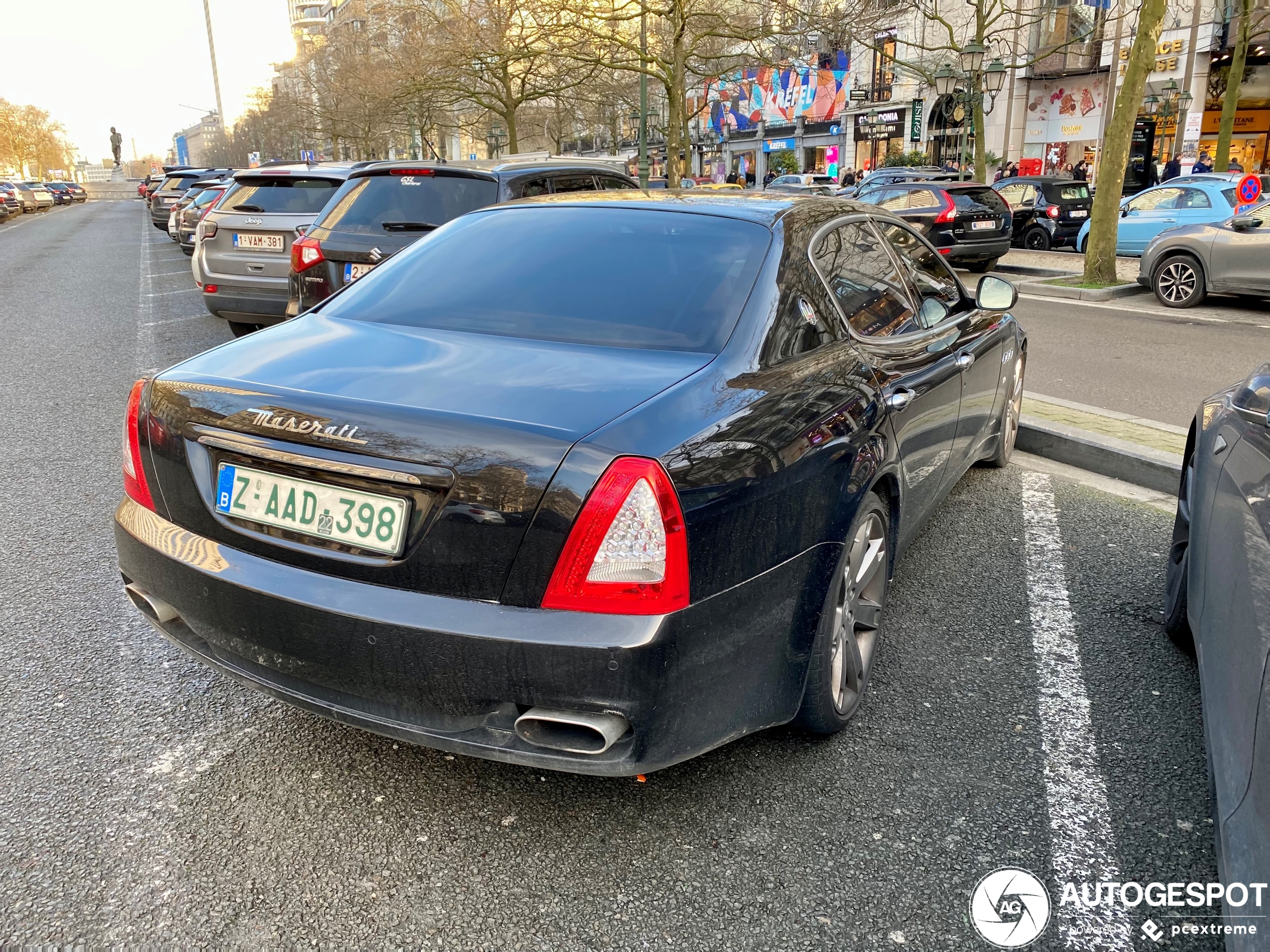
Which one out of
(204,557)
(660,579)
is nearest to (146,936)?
(204,557)

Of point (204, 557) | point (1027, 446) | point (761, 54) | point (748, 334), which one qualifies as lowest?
point (1027, 446)

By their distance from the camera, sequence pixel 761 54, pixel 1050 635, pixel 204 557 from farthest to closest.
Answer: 1. pixel 761 54
2. pixel 1050 635
3. pixel 204 557

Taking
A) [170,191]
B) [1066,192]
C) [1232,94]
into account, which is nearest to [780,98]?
[170,191]

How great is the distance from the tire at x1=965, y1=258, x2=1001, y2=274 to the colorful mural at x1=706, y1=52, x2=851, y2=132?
104ft

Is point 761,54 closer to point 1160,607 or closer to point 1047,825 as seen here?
point 1160,607

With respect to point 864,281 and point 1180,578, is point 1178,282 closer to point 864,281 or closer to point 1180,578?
point 1180,578

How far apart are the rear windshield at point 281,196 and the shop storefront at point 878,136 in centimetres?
3998

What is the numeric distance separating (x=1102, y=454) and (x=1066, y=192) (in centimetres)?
1637

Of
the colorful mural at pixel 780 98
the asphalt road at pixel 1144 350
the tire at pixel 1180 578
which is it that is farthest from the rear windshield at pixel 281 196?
the colorful mural at pixel 780 98

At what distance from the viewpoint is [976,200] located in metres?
16.0

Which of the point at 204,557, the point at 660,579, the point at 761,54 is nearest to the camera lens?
the point at 660,579

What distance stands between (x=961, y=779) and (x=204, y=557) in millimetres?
2026

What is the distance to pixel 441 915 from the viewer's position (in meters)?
2.12

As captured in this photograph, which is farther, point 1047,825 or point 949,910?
point 1047,825
